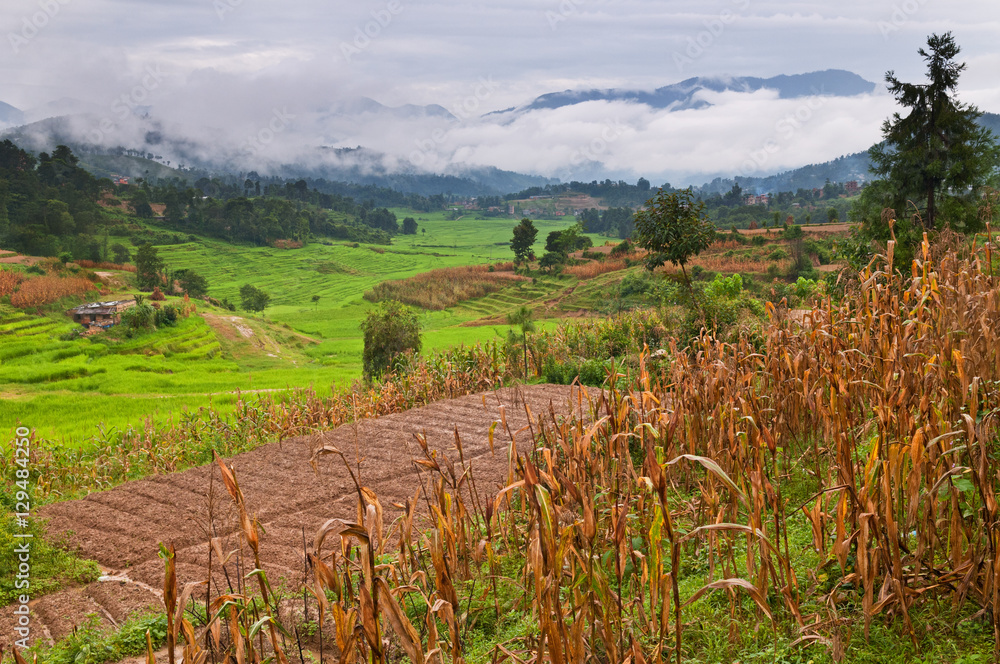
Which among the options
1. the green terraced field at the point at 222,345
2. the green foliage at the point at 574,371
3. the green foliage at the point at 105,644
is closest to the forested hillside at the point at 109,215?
the green terraced field at the point at 222,345

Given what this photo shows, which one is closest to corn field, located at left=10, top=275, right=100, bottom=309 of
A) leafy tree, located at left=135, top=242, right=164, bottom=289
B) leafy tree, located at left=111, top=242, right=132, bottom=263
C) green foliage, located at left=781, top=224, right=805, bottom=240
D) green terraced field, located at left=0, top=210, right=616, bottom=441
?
green terraced field, located at left=0, top=210, right=616, bottom=441

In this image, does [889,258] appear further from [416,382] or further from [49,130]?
[49,130]

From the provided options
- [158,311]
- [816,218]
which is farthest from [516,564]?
[816,218]

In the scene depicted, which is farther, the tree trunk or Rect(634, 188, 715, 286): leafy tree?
the tree trunk

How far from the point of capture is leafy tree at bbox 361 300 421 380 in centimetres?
1235

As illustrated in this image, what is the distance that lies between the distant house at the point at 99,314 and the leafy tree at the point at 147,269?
729cm

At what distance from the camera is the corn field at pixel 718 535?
66.7 inches

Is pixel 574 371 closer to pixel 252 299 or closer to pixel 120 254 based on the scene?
pixel 252 299

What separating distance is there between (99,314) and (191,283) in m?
13.8

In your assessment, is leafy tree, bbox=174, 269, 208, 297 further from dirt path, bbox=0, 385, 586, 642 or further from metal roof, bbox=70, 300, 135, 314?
dirt path, bbox=0, 385, 586, 642

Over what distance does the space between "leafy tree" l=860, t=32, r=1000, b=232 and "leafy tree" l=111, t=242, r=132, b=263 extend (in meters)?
44.8

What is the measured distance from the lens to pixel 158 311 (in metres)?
29.3

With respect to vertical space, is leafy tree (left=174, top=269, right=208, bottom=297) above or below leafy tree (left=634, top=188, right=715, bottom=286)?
below

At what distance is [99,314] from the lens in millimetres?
30016
